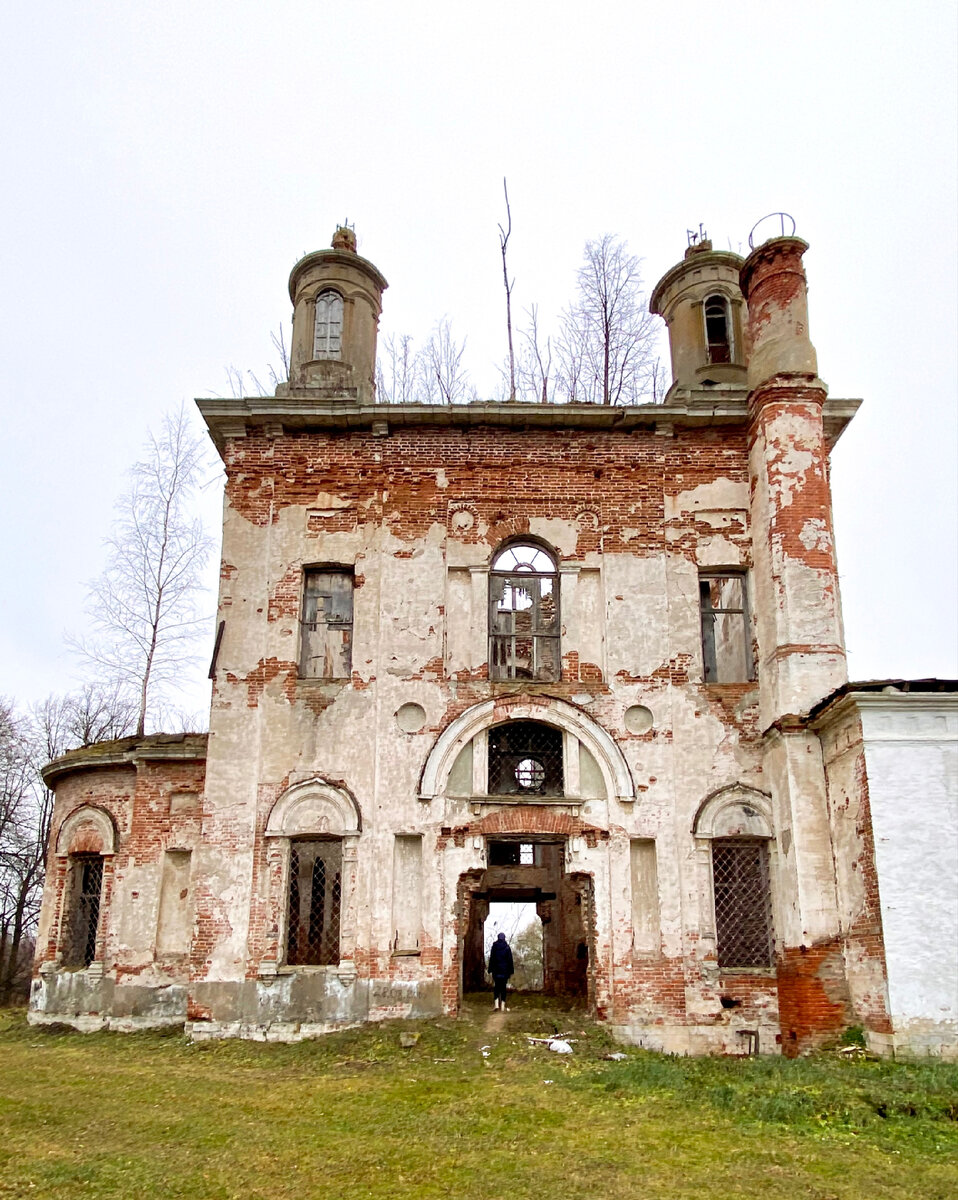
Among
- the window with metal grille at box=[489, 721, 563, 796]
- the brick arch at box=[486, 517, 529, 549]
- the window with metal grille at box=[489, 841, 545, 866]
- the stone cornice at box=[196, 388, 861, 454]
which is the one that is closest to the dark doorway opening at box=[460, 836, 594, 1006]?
the window with metal grille at box=[489, 841, 545, 866]

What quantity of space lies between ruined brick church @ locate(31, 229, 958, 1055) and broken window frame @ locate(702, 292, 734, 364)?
44cm

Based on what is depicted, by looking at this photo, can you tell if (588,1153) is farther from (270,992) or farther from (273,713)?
(273,713)

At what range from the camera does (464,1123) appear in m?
8.30

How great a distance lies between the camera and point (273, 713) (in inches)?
540

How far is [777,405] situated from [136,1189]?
466 inches

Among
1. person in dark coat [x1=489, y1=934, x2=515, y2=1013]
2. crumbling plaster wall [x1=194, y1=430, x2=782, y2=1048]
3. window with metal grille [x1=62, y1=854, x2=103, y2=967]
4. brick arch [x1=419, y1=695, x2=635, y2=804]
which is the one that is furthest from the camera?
person in dark coat [x1=489, y1=934, x2=515, y2=1013]

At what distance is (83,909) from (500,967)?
6.36 metres

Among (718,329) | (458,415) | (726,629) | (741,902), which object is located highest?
(718,329)

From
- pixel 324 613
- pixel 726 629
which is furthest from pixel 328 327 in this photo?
pixel 726 629

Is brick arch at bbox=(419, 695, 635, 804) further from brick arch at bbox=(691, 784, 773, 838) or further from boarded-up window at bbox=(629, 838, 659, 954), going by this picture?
brick arch at bbox=(691, 784, 773, 838)

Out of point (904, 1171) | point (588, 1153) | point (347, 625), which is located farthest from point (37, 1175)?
point (347, 625)

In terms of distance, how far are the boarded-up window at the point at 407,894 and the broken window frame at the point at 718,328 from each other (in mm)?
9129

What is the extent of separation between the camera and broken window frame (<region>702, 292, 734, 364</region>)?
1648cm

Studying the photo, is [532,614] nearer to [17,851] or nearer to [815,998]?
[815,998]
